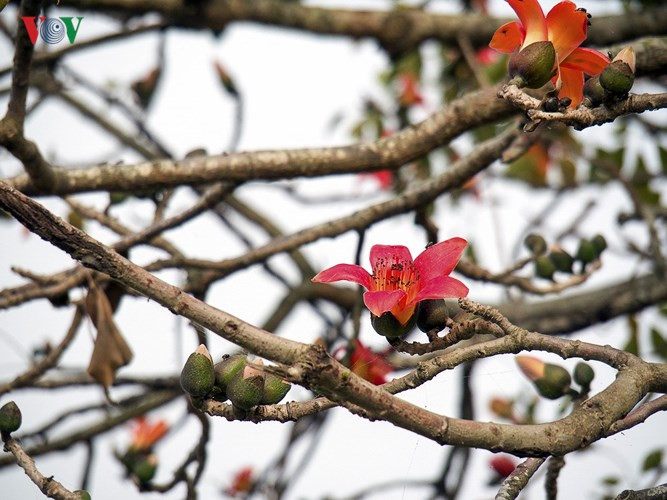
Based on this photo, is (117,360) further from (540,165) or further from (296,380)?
(540,165)

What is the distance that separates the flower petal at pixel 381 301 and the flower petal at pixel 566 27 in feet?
1.57

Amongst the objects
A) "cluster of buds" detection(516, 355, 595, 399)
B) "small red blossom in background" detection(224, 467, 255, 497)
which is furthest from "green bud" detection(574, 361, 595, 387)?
"small red blossom in background" detection(224, 467, 255, 497)

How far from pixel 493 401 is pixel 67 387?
1.71m

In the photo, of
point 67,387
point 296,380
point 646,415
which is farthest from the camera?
point 67,387

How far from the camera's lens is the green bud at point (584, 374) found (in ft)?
5.09

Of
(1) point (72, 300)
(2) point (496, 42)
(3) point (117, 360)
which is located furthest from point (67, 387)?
(2) point (496, 42)

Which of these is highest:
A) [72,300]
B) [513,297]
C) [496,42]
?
[513,297]

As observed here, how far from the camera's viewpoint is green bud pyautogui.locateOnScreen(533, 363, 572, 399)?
1.60m

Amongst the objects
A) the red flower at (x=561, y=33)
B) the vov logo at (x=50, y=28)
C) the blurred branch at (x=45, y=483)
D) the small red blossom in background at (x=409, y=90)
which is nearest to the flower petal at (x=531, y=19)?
the red flower at (x=561, y=33)

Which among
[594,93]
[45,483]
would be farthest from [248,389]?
[594,93]

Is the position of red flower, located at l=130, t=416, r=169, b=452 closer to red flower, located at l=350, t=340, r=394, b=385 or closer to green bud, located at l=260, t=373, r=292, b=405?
red flower, located at l=350, t=340, r=394, b=385

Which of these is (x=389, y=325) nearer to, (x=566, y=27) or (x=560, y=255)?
(x=566, y=27)

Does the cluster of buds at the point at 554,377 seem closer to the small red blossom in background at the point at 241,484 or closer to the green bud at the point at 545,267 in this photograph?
the green bud at the point at 545,267

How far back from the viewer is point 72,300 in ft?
6.61
